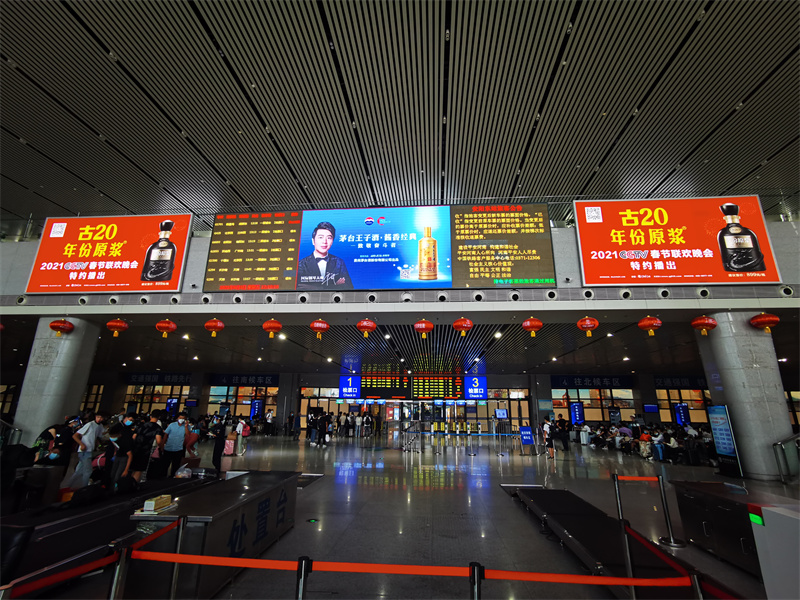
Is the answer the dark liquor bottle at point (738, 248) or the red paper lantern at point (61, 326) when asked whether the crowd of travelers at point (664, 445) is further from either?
the red paper lantern at point (61, 326)

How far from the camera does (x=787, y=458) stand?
757 cm

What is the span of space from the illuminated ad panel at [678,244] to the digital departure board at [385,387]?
45.3 ft

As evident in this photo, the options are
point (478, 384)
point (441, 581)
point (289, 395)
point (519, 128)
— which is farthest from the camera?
point (289, 395)

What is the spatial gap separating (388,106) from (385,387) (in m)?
15.7

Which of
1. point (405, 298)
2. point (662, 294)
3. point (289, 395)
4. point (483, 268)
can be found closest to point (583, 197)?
point (662, 294)

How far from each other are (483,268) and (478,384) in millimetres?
13260

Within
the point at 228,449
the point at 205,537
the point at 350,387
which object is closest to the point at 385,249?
the point at 205,537

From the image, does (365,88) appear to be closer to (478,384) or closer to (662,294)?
(662,294)

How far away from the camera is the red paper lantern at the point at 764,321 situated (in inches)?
295

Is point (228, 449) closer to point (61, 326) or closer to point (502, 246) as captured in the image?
point (61, 326)

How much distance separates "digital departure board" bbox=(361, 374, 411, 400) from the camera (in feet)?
64.5

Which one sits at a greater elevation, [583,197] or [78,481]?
[583,197]

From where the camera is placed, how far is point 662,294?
7906mm

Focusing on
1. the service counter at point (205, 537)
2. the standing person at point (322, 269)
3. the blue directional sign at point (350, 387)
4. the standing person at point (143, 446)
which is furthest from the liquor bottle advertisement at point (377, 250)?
the blue directional sign at point (350, 387)
